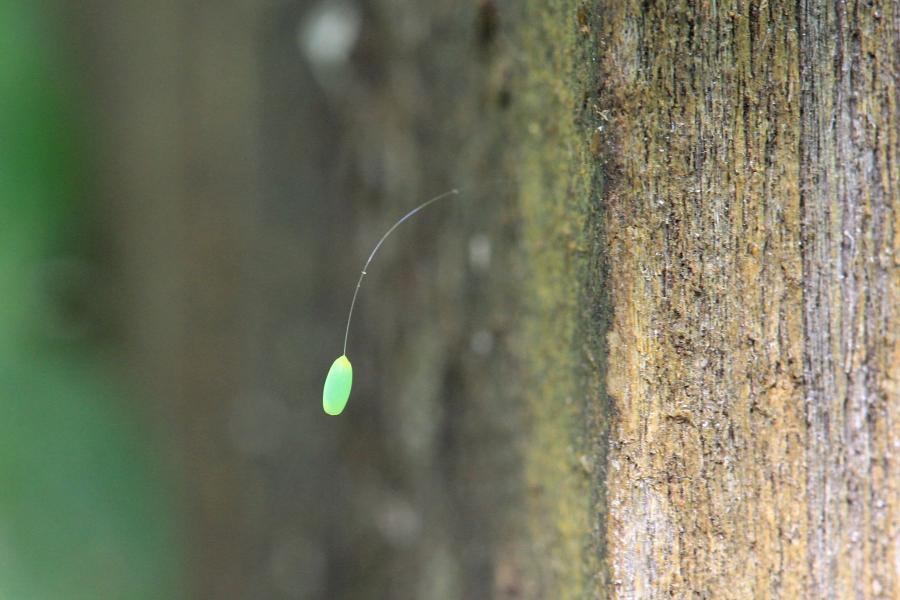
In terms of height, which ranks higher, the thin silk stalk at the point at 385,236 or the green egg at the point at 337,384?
the thin silk stalk at the point at 385,236

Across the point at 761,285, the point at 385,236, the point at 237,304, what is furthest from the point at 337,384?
the point at 761,285

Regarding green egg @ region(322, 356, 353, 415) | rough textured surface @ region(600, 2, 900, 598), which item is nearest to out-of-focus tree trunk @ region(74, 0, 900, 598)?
rough textured surface @ region(600, 2, 900, 598)

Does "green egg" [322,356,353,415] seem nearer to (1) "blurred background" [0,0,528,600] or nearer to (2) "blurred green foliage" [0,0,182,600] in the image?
(1) "blurred background" [0,0,528,600]

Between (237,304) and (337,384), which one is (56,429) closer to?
(237,304)

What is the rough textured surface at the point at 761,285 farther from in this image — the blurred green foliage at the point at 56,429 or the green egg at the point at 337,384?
the blurred green foliage at the point at 56,429

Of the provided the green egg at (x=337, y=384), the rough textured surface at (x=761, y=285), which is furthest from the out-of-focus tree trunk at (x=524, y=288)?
the green egg at (x=337, y=384)

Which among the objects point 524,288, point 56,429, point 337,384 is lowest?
point 56,429
